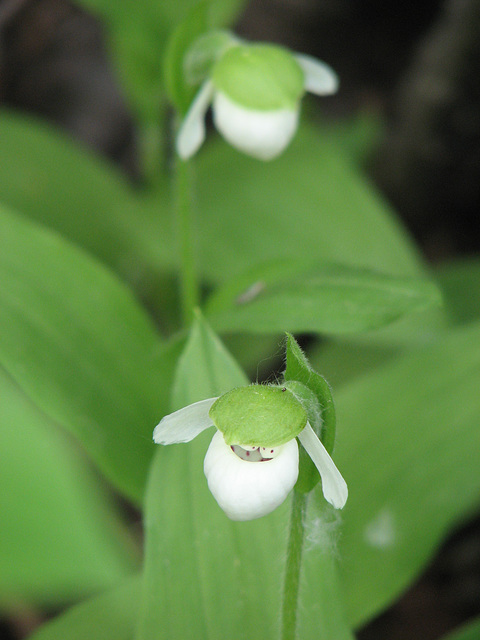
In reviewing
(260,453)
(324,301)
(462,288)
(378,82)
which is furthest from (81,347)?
(378,82)

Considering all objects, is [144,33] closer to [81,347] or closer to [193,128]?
[193,128]

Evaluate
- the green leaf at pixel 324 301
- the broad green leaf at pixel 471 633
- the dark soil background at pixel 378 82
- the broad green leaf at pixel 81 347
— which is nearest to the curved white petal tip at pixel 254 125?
the green leaf at pixel 324 301

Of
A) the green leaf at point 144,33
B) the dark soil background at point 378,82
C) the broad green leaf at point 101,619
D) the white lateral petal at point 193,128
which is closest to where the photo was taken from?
the broad green leaf at point 101,619

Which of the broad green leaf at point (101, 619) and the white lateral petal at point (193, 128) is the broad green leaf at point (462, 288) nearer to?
the white lateral petal at point (193, 128)

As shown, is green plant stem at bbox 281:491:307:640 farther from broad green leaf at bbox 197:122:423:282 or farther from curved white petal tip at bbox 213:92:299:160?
broad green leaf at bbox 197:122:423:282

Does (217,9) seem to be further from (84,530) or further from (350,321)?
(84,530)

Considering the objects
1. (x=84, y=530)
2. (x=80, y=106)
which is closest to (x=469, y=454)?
(x=84, y=530)
